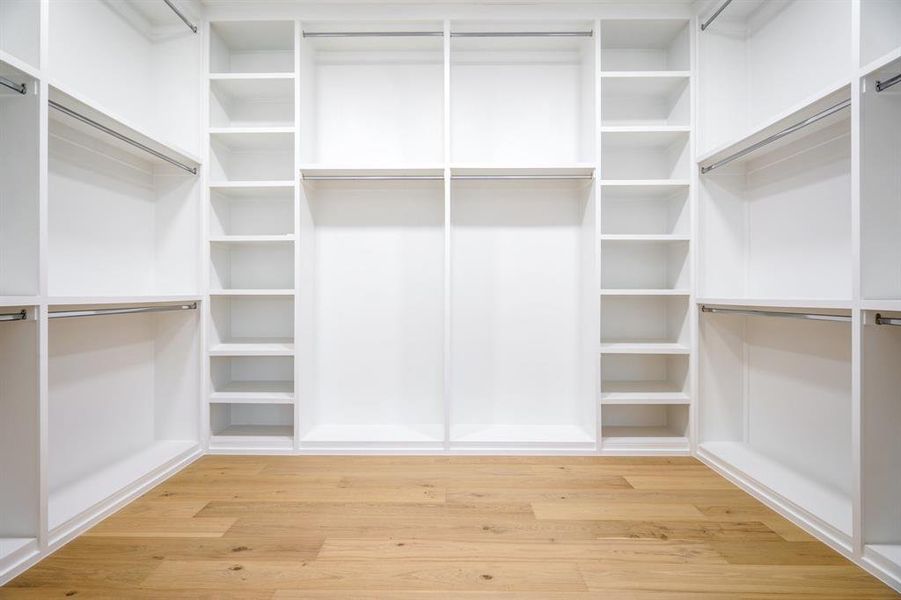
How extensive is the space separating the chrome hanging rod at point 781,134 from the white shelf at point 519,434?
1690mm

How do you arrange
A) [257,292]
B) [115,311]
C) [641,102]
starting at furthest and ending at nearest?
[641,102]
[257,292]
[115,311]

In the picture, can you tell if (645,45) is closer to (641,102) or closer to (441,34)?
(641,102)

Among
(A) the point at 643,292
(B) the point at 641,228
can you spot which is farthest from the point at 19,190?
(B) the point at 641,228

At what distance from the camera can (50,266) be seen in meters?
1.91

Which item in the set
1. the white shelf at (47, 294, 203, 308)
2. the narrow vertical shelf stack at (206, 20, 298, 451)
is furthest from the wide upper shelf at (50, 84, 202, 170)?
the white shelf at (47, 294, 203, 308)

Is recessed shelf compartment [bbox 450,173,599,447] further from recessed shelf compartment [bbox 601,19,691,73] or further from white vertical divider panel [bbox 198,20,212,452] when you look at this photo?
white vertical divider panel [bbox 198,20,212,452]

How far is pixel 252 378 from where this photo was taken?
2.85 m

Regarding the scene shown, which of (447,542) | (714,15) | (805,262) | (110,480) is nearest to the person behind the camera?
(447,542)

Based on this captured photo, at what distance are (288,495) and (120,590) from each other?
2.33 feet

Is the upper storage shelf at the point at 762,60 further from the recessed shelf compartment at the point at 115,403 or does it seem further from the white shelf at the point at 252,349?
the recessed shelf compartment at the point at 115,403

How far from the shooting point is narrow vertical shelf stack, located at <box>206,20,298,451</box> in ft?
A: 8.72

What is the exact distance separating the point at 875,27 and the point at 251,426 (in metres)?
3.53

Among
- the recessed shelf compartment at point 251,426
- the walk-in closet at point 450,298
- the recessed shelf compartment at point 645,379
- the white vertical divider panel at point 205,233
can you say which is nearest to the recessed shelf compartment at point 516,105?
the walk-in closet at point 450,298

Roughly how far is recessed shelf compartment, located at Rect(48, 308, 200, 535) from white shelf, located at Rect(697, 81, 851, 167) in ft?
9.91
